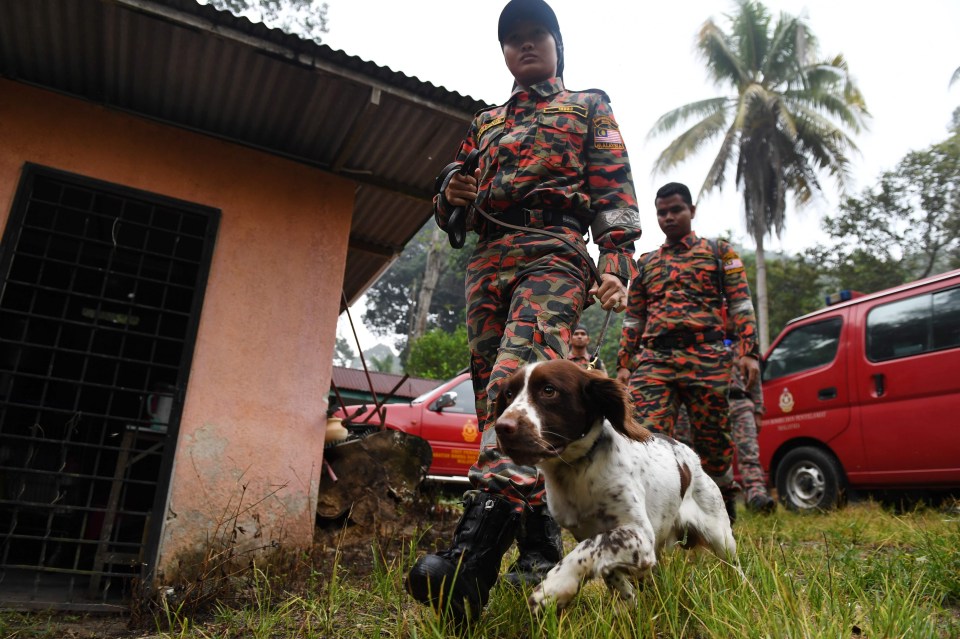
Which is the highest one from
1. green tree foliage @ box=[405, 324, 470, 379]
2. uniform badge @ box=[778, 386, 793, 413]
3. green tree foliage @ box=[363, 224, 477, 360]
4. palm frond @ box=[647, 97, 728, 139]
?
palm frond @ box=[647, 97, 728, 139]

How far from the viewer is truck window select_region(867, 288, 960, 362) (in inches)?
200

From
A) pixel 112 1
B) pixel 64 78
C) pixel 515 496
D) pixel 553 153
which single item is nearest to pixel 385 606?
pixel 515 496

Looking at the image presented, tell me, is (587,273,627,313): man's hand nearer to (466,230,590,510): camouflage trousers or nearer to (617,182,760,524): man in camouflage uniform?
(466,230,590,510): camouflage trousers

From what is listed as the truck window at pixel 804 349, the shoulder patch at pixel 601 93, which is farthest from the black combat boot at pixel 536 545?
the truck window at pixel 804 349

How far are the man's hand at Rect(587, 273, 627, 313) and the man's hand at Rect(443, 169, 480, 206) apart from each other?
0.69m

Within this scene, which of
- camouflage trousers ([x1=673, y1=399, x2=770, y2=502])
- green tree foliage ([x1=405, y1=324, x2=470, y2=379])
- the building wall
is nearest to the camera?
the building wall

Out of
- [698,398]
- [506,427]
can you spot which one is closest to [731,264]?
[698,398]

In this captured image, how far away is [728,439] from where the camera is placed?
13.1ft

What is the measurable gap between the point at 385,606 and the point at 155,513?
2569 millimetres

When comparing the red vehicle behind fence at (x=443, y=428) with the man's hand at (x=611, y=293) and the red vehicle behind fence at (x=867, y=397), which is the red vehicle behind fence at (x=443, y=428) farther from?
the man's hand at (x=611, y=293)

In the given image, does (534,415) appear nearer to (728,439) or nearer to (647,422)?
(647,422)

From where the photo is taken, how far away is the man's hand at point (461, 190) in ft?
8.80

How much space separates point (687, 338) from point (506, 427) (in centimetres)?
255

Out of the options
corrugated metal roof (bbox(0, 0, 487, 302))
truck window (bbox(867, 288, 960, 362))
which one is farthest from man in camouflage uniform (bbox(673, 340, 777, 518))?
corrugated metal roof (bbox(0, 0, 487, 302))
